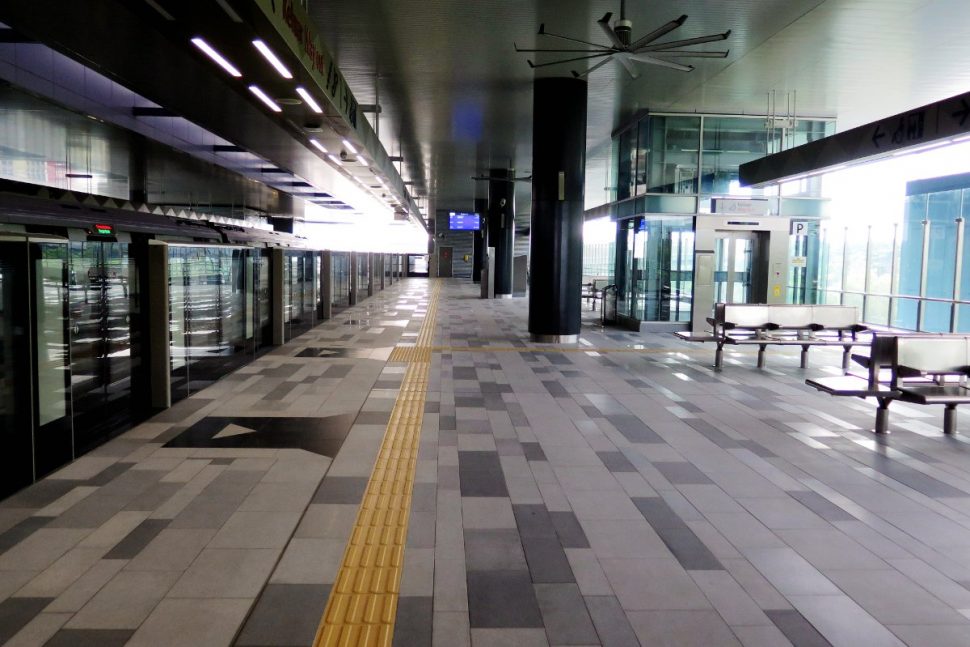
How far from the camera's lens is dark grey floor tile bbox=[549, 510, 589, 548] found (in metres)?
3.81

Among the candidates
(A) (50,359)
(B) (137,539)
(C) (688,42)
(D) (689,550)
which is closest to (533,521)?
(D) (689,550)

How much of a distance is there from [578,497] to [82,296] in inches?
162

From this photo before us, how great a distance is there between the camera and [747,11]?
8.66 meters

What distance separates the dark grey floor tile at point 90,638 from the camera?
2.73m

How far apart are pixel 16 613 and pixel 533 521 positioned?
254 centimetres

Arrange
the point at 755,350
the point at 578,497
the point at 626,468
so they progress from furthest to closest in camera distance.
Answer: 1. the point at 755,350
2. the point at 626,468
3. the point at 578,497

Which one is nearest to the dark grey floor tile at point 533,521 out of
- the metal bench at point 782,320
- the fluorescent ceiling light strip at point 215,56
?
the fluorescent ceiling light strip at point 215,56

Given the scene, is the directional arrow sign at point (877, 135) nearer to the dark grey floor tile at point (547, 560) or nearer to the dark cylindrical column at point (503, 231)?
the dark grey floor tile at point (547, 560)

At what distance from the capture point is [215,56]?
538cm

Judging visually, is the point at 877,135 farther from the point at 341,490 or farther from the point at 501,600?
the point at 501,600

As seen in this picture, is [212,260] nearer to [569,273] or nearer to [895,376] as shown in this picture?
[569,273]

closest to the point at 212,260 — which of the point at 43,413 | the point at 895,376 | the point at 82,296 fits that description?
the point at 82,296

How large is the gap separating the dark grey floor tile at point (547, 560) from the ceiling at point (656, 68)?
22.3 feet

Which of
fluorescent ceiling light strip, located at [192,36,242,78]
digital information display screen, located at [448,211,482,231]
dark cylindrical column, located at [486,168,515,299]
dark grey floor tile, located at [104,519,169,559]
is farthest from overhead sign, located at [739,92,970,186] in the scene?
digital information display screen, located at [448,211,482,231]
